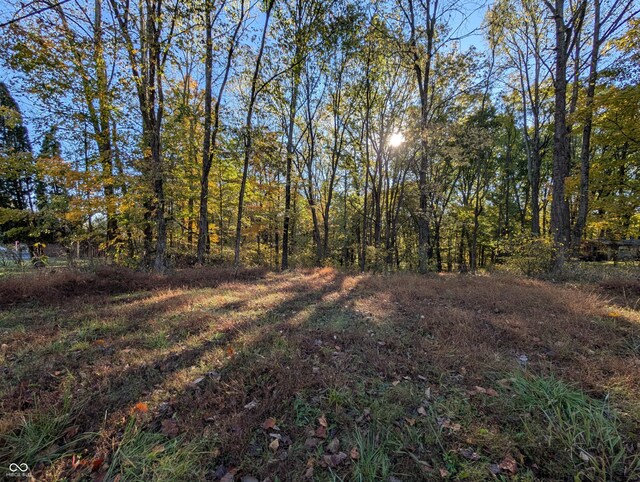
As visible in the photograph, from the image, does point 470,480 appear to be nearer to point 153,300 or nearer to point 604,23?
point 153,300

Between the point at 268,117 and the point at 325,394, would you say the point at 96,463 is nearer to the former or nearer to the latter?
the point at 325,394

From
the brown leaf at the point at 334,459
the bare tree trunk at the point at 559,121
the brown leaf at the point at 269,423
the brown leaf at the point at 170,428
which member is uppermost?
the bare tree trunk at the point at 559,121

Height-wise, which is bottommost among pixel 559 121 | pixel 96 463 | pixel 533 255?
pixel 96 463

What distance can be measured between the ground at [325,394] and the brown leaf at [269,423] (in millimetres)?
10

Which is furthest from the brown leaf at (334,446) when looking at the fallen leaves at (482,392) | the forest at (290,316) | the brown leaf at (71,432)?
the brown leaf at (71,432)

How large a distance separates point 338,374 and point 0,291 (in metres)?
7.99

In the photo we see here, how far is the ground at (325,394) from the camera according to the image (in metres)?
1.91

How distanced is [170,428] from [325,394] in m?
1.43

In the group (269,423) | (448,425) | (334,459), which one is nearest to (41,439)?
(269,423)

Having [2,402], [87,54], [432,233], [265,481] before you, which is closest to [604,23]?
[432,233]

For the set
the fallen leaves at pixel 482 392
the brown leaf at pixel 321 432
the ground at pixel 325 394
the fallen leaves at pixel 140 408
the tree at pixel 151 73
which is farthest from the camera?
the tree at pixel 151 73

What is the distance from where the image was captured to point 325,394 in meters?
2.63

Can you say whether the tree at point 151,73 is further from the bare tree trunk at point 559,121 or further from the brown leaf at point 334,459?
the bare tree trunk at point 559,121

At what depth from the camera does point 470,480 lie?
183 centimetres
